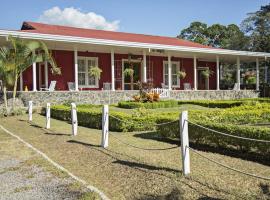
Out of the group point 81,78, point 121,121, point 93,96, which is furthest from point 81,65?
point 121,121

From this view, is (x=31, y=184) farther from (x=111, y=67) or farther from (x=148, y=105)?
(x=111, y=67)

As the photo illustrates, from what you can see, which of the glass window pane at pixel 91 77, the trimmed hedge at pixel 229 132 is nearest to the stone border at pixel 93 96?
the glass window pane at pixel 91 77

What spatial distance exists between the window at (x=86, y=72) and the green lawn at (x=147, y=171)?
42.6ft

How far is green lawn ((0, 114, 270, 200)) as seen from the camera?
4.96m

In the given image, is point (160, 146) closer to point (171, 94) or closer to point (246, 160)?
point (246, 160)

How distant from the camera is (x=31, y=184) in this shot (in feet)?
18.6

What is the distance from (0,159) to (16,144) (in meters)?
1.51

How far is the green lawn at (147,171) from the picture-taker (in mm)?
4961

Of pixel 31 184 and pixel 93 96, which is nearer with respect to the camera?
pixel 31 184

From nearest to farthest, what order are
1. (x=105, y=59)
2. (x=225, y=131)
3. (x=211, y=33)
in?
(x=225, y=131) → (x=105, y=59) → (x=211, y=33)

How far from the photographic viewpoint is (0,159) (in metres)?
7.50

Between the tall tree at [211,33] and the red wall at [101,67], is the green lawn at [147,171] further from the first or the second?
the tall tree at [211,33]

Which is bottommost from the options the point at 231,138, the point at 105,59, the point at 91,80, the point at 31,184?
the point at 31,184

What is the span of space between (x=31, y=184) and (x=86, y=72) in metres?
17.1
